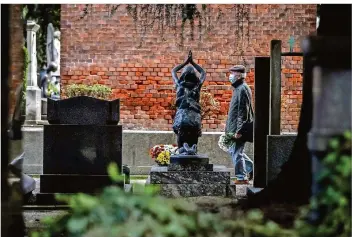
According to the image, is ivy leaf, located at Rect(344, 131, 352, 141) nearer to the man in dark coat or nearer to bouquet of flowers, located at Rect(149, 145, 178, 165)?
the man in dark coat

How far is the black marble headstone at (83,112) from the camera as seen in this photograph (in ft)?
33.9

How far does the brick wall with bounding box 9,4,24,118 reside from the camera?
4.36 m

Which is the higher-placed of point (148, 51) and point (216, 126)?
point (148, 51)

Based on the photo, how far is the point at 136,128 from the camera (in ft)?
50.1

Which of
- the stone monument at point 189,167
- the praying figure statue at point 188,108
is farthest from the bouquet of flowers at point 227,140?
the praying figure statue at point 188,108

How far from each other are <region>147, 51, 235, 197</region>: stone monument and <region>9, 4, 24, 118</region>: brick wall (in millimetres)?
5900

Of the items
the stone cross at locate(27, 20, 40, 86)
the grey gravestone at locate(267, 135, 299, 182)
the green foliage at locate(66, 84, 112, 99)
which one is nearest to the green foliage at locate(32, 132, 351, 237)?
the grey gravestone at locate(267, 135, 299, 182)

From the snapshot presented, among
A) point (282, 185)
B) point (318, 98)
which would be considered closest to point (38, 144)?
point (282, 185)

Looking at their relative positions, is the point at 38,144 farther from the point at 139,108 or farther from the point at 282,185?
the point at 282,185

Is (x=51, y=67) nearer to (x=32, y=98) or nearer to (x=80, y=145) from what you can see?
(x=32, y=98)

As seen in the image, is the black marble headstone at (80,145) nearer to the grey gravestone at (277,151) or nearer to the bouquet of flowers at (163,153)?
the bouquet of flowers at (163,153)

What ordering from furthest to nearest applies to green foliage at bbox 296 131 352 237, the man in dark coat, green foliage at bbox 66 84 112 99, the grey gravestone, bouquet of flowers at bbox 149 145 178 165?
green foliage at bbox 66 84 112 99 < bouquet of flowers at bbox 149 145 178 165 < the man in dark coat < the grey gravestone < green foliage at bbox 296 131 352 237

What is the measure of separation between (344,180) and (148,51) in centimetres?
1201

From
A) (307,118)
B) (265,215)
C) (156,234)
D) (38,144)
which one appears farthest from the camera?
(38,144)
